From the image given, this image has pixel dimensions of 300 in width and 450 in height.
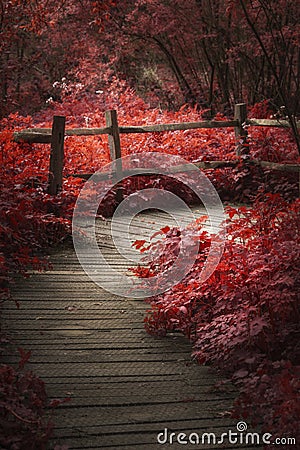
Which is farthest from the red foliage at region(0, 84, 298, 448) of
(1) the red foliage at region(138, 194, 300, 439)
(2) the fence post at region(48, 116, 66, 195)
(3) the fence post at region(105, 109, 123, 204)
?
(3) the fence post at region(105, 109, 123, 204)

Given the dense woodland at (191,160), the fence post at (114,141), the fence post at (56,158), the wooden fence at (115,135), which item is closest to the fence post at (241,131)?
the wooden fence at (115,135)

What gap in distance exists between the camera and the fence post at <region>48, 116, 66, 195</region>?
8750mm

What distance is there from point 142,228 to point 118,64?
10471 millimetres

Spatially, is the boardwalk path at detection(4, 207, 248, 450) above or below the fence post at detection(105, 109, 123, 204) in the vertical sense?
below

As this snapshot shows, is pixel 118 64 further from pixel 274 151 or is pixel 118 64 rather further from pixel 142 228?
pixel 142 228

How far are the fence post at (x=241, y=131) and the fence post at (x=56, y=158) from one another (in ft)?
10.7

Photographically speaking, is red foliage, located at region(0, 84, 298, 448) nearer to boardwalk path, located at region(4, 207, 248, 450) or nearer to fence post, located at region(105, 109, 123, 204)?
boardwalk path, located at region(4, 207, 248, 450)

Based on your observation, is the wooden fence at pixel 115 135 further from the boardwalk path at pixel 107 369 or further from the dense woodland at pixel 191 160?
the boardwalk path at pixel 107 369

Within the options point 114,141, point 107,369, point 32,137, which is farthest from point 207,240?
point 114,141

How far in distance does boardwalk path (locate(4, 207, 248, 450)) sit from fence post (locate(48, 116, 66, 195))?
6.48 feet

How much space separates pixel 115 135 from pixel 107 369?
5708 mm

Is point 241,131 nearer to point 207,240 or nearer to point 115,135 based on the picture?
point 115,135

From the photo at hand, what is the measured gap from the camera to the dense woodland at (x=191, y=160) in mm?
4602

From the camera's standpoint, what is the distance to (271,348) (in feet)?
16.1
